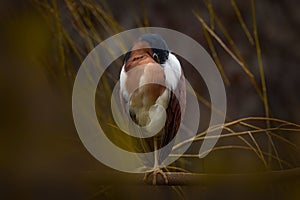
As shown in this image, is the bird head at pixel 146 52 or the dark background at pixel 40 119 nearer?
the dark background at pixel 40 119

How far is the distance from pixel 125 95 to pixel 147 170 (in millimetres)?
68

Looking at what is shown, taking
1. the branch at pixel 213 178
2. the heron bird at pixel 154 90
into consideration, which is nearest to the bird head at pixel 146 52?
the heron bird at pixel 154 90

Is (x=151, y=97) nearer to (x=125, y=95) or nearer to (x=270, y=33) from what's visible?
(x=125, y=95)

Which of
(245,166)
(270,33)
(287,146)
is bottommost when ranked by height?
(245,166)

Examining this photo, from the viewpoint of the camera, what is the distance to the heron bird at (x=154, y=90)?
0.57m

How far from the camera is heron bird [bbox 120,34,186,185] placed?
1.88 ft

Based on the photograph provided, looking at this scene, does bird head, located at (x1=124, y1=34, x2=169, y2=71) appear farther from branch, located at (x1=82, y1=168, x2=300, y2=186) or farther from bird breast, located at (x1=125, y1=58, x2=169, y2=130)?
branch, located at (x1=82, y1=168, x2=300, y2=186)

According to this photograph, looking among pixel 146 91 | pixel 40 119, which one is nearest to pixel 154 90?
pixel 146 91

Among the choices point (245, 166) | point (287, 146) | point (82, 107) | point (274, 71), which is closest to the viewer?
point (82, 107)

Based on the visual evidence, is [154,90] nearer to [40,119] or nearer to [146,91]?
[146,91]

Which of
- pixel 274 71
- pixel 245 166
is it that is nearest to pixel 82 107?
pixel 245 166

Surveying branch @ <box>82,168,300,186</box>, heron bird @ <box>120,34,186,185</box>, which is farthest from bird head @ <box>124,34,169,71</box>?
branch @ <box>82,168,300,186</box>

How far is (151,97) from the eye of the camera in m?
0.58

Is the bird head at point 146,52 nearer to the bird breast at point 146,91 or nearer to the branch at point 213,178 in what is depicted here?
the bird breast at point 146,91
